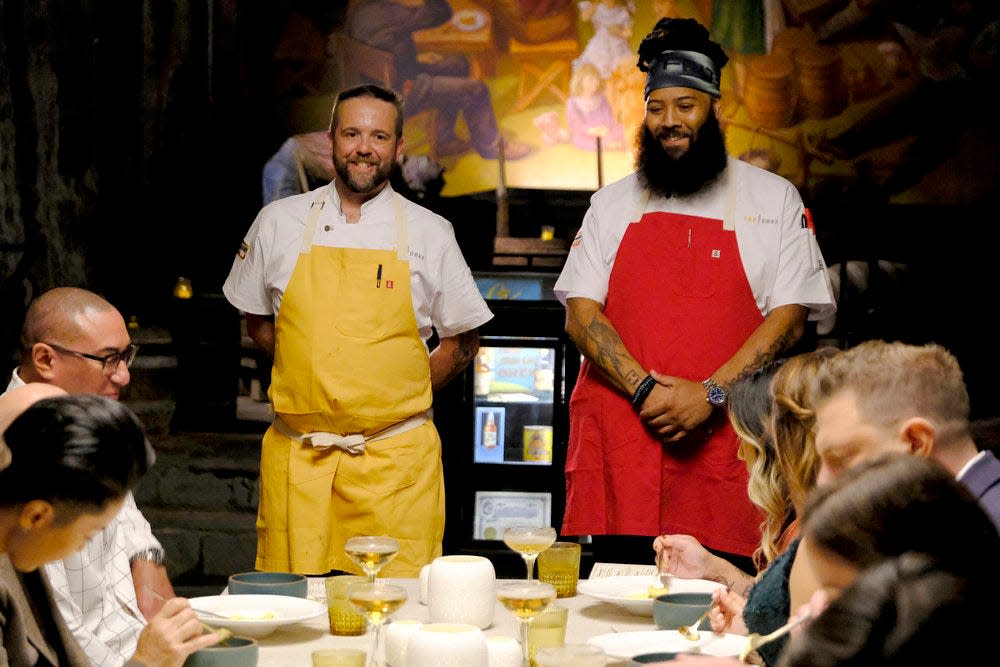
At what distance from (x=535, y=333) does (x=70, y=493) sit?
521cm

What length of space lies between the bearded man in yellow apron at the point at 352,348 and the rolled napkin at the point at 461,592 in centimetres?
139

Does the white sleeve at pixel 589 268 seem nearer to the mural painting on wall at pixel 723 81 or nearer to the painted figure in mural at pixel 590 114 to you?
the mural painting on wall at pixel 723 81

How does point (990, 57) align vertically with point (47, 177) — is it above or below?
above

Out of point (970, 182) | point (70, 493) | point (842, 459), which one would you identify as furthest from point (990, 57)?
point (70, 493)

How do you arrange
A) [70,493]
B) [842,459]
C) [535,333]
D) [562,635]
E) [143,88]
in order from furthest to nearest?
[143,88], [535,333], [562,635], [842,459], [70,493]

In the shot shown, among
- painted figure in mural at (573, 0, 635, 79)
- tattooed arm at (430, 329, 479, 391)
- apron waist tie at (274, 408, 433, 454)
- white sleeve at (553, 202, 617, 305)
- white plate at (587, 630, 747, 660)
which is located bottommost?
white plate at (587, 630, 747, 660)

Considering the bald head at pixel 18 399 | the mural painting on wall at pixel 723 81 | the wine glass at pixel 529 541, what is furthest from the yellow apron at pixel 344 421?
the mural painting on wall at pixel 723 81

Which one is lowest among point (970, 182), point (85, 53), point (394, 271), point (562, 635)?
point (562, 635)

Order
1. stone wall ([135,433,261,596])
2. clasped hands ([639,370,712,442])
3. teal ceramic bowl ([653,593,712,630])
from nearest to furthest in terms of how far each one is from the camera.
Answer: teal ceramic bowl ([653,593,712,630]) < clasped hands ([639,370,712,442]) < stone wall ([135,433,261,596])

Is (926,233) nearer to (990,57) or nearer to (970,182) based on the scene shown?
(970,182)

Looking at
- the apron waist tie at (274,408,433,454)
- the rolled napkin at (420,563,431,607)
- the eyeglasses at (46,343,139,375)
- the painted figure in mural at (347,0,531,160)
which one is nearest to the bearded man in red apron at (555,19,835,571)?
the apron waist tie at (274,408,433,454)

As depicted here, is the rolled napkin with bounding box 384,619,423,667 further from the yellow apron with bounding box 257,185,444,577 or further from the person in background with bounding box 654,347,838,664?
the yellow apron with bounding box 257,185,444,577

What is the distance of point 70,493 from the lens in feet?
5.68

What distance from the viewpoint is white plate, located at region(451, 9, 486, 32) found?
7762 millimetres
